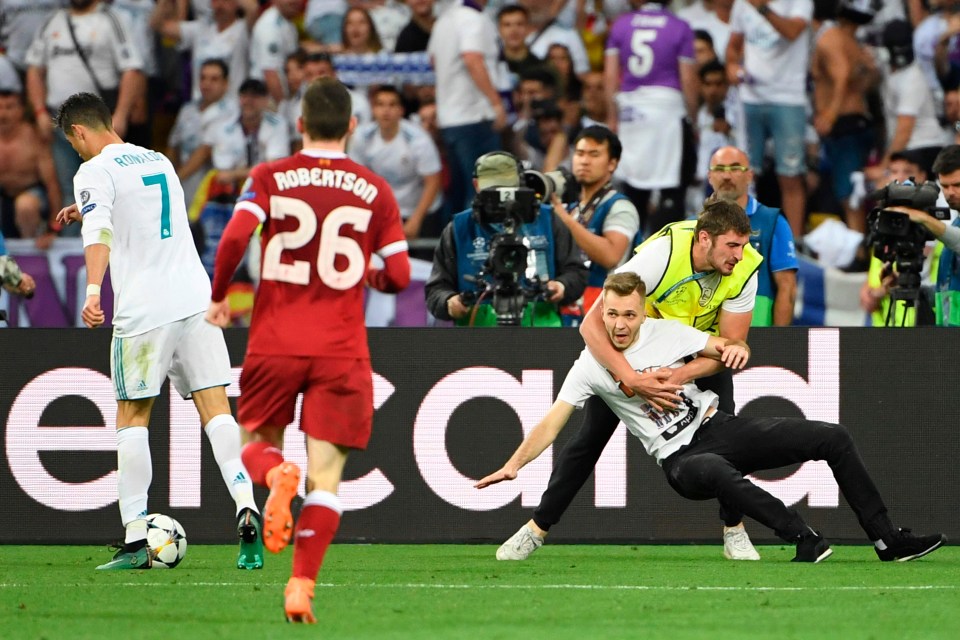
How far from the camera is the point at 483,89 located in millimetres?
12383

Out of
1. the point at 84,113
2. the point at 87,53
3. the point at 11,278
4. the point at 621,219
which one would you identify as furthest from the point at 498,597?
the point at 87,53

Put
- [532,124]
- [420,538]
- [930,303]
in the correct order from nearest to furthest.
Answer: [420,538] → [930,303] → [532,124]

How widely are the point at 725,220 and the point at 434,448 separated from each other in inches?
91.2

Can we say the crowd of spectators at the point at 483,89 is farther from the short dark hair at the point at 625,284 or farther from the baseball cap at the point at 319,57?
the short dark hair at the point at 625,284

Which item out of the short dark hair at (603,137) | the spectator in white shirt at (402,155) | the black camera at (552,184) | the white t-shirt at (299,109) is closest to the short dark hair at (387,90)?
the spectator in white shirt at (402,155)

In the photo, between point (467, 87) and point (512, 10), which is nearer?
point (467, 87)

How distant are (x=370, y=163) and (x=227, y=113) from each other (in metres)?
1.32

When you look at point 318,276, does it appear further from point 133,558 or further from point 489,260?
point 489,260

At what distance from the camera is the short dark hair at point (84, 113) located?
285 inches

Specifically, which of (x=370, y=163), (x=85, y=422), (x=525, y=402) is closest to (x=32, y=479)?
(x=85, y=422)

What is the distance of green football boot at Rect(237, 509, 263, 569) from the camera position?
698 cm

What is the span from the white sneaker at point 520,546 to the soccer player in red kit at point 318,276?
2409 millimetres

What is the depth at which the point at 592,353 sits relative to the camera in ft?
24.8

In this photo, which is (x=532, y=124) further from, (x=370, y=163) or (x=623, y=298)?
(x=623, y=298)
